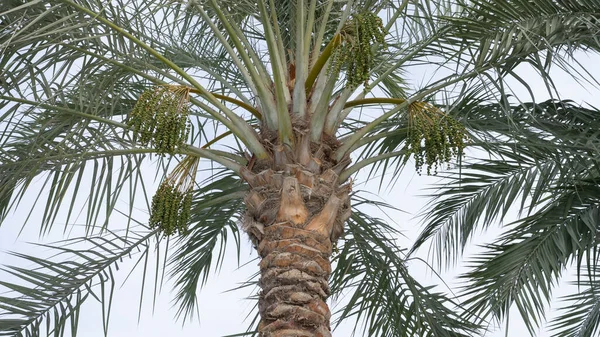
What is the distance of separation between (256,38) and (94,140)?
2.15 meters

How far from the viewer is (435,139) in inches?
197

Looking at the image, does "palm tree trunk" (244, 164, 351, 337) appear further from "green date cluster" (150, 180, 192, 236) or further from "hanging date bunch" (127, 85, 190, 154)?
"hanging date bunch" (127, 85, 190, 154)

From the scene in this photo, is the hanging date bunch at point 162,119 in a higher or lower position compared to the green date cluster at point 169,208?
higher

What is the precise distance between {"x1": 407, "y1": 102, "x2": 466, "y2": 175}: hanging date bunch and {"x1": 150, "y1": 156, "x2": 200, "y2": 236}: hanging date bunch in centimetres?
145

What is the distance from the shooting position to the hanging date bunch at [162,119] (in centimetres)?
471

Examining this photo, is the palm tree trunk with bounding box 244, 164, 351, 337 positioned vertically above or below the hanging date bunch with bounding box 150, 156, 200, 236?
below

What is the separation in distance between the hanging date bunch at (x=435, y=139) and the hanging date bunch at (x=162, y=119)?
4.35 ft

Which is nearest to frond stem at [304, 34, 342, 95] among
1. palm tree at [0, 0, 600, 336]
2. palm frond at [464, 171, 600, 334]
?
palm tree at [0, 0, 600, 336]

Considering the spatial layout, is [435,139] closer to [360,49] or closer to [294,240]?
[360,49]

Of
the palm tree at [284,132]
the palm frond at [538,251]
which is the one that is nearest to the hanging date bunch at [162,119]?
the palm tree at [284,132]

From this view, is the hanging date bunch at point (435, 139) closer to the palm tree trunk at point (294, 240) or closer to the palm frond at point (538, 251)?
the palm tree trunk at point (294, 240)

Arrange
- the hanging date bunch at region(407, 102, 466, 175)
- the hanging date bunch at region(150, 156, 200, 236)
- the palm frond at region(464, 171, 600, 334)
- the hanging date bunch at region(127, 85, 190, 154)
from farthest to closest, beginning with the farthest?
the palm frond at region(464, 171, 600, 334), the hanging date bunch at region(150, 156, 200, 236), the hanging date bunch at region(407, 102, 466, 175), the hanging date bunch at region(127, 85, 190, 154)

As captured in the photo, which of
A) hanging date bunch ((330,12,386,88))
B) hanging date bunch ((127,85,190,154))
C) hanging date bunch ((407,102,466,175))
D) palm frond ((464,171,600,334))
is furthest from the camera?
palm frond ((464,171,600,334))

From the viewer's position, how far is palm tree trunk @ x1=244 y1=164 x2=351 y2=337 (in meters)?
4.78
